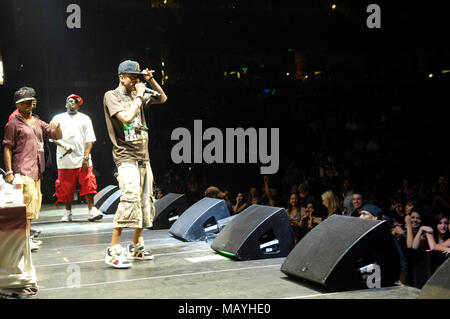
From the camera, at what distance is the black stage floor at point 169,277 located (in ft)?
8.63

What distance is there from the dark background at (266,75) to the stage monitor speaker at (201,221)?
4693 millimetres

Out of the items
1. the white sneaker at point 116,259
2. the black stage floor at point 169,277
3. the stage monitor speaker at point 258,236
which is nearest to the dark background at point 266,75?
the black stage floor at point 169,277

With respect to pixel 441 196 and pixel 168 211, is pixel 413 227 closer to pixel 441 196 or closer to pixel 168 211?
pixel 441 196

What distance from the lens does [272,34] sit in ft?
39.4

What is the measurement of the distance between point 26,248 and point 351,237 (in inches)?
68.5

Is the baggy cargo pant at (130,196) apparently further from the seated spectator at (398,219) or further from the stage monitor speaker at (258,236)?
the seated spectator at (398,219)

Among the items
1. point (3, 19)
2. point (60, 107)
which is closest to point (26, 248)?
point (3, 19)

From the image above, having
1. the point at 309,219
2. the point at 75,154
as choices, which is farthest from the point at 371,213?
the point at 75,154

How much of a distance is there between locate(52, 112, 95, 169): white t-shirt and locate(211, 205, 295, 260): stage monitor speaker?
8.42ft

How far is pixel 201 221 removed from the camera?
14.9 feet

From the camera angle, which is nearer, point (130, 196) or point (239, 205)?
point (130, 196)

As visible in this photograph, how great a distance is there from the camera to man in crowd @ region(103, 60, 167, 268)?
3412 millimetres

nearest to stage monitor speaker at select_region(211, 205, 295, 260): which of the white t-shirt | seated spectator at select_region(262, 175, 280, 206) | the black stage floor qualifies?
the black stage floor

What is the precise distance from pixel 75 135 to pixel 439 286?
14.6 feet
